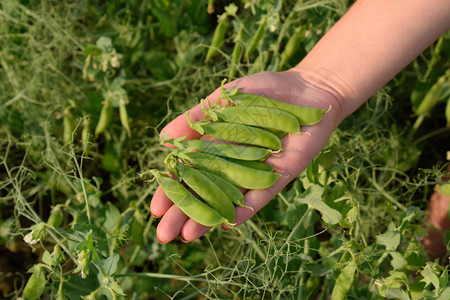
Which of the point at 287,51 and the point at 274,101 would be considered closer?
the point at 274,101

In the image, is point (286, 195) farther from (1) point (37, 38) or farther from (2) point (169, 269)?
(1) point (37, 38)

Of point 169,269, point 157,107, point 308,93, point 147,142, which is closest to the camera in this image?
point 308,93

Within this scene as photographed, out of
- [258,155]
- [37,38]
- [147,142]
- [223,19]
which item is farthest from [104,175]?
[258,155]

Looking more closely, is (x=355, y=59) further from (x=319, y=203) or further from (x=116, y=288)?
(x=116, y=288)

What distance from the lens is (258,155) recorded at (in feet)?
4.38

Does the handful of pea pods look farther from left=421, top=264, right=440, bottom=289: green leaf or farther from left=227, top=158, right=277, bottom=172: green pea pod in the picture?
left=421, top=264, right=440, bottom=289: green leaf

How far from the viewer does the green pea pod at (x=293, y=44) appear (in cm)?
193

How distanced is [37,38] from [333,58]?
1590 millimetres

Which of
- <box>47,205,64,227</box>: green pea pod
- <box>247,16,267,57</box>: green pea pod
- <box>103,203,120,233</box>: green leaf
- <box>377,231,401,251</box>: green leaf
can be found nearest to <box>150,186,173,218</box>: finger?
<box>103,203,120,233</box>: green leaf

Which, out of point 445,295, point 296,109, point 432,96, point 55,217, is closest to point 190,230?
point 296,109

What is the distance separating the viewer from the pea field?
1.42m

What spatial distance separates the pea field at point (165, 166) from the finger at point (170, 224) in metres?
0.18

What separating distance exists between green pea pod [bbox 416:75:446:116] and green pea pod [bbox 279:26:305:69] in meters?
0.66

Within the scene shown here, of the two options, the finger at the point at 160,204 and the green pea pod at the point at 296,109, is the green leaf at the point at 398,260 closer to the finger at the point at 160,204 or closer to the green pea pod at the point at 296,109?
the green pea pod at the point at 296,109
